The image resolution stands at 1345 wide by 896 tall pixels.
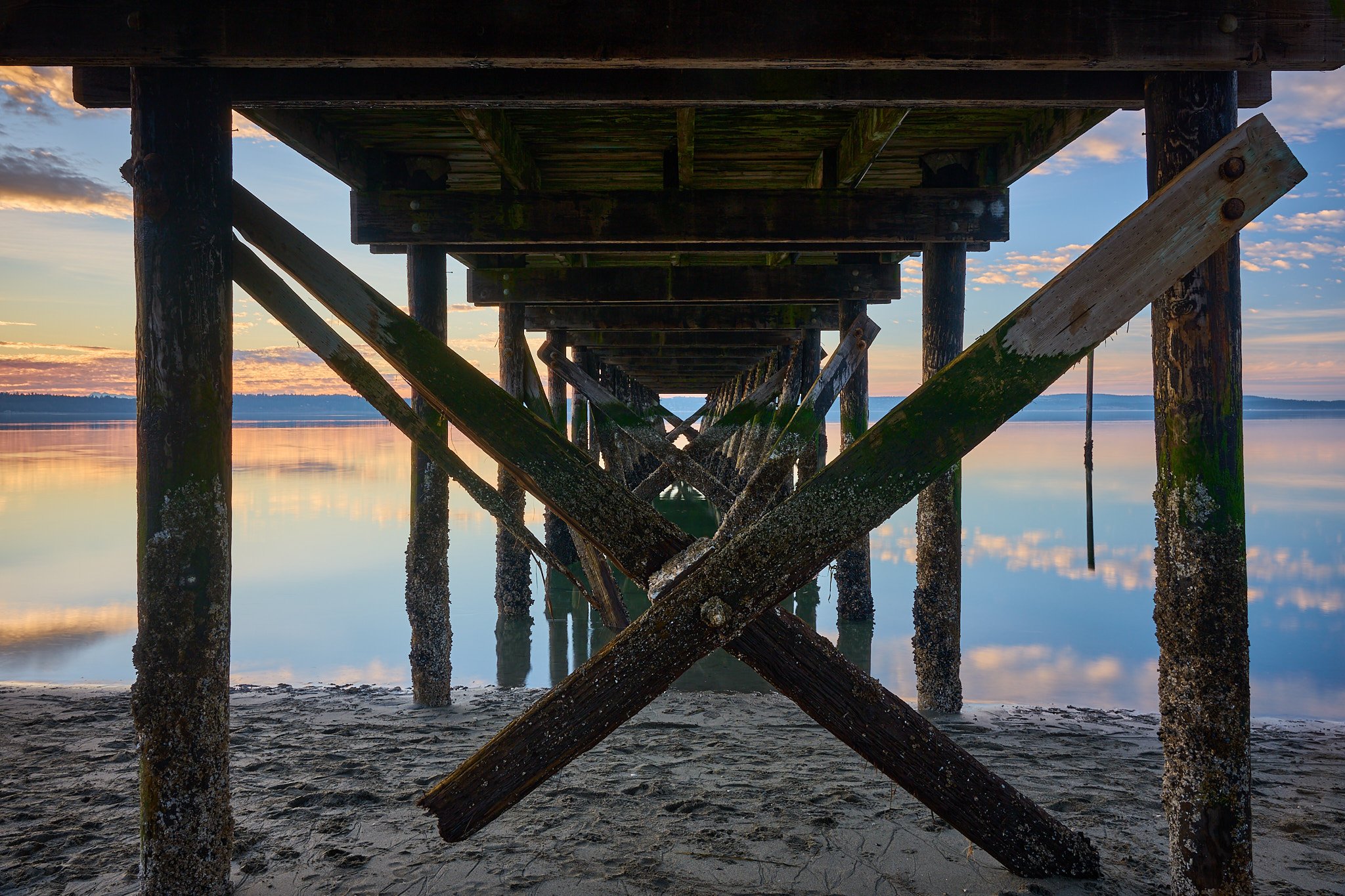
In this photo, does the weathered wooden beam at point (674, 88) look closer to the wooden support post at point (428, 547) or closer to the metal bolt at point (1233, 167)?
the metal bolt at point (1233, 167)

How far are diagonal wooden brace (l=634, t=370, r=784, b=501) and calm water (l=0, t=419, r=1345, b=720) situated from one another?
1556mm

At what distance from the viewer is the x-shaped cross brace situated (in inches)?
81.7

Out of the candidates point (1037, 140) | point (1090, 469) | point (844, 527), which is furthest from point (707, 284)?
point (1090, 469)

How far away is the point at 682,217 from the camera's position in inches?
180

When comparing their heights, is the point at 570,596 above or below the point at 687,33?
below

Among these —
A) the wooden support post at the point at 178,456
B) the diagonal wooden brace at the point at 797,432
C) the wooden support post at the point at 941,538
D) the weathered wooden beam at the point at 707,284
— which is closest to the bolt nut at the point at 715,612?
the diagonal wooden brace at the point at 797,432

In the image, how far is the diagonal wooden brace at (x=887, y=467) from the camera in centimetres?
207

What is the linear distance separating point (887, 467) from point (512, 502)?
566cm

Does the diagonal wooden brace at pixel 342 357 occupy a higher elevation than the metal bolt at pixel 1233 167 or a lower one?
lower

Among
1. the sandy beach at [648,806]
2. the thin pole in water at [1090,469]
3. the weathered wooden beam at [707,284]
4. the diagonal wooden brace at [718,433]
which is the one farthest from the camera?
the thin pole in water at [1090,469]

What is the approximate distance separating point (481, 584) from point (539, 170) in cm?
800

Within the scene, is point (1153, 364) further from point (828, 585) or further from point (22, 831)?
point (828, 585)

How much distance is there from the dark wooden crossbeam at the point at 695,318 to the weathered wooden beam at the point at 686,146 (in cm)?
316

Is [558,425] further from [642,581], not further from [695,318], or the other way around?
[642,581]
